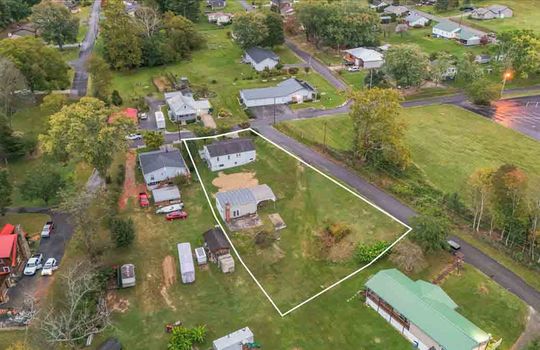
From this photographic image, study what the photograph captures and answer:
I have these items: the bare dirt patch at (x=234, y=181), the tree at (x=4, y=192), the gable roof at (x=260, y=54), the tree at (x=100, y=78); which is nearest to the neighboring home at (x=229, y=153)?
the bare dirt patch at (x=234, y=181)

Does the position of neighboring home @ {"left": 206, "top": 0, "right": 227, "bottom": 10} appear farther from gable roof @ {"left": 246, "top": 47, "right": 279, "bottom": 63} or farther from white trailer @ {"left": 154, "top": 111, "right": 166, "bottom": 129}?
white trailer @ {"left": 154, "top": 111, "right": 166, "bottom": 129}

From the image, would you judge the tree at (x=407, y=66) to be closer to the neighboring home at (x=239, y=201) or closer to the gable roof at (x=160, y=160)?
the neighboring home at (x=239, y=201)

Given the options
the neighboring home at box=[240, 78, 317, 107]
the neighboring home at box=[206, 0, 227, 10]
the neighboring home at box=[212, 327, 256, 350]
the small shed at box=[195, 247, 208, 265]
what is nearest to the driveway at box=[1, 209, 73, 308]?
the small shed at box=[195, 247, 208, 265]

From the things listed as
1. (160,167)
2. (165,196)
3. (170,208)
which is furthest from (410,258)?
(160,167)

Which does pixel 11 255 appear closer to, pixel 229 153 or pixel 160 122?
pixel 229 153

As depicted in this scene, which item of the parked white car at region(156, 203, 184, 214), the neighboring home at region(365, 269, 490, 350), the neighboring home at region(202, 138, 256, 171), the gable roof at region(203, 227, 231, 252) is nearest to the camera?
the neighboring home at region(365, 269, 490, 350)

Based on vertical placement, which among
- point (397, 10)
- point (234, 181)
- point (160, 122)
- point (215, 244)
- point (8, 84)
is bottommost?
point (234, 181)
